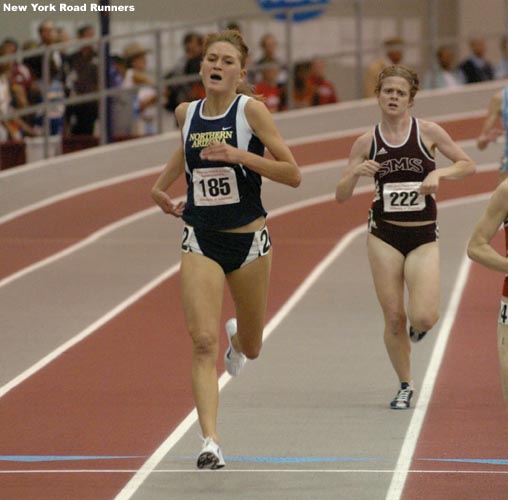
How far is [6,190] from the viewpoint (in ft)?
68.6

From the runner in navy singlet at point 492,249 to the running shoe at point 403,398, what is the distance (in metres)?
2.68

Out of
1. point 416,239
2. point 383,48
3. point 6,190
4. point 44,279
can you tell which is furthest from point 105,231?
point 416,239

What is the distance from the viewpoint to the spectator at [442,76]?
84.6ft

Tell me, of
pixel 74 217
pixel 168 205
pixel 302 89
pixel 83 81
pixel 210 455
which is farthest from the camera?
pixel 302 89

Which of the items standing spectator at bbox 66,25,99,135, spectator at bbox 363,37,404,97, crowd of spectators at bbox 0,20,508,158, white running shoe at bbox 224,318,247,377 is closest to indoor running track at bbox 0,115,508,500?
white running shoe at bbox 224,318,247,377

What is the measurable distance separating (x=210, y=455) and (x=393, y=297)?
2.34 m

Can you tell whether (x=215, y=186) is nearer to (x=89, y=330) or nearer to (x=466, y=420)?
(x=466, y=420)

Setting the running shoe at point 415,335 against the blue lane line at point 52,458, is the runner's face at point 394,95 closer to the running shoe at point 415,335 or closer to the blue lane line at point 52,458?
the running shoe at point 415,335

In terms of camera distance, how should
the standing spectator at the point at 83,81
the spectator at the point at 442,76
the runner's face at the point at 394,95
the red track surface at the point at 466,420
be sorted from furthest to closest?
the spectator at the point at 442,76
the standing spectator at the point at 83,81
the runner's face at the point at 394,95
the red track surface at the point at 466,420

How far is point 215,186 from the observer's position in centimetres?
823

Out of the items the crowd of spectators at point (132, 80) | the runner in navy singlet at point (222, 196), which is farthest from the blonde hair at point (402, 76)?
the crowd of spectators at point (132, 80)

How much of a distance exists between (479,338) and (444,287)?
308cm

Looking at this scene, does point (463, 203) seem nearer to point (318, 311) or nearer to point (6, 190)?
point (6, 190)

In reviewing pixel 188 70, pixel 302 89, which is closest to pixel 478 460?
pixel 188 70
